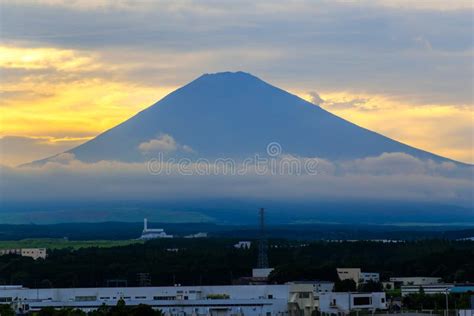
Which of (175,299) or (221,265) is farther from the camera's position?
(221,265)

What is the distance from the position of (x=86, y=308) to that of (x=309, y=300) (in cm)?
622

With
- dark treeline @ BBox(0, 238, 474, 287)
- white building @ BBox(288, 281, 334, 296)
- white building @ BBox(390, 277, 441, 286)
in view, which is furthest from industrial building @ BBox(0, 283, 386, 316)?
white building @ BBox(390, 277, 441, 286)

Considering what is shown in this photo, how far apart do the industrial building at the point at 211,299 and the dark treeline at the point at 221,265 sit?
726 cm

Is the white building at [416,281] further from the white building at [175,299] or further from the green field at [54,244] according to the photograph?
the green field at [54,244]

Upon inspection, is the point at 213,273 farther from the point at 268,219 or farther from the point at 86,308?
the point at 268,219

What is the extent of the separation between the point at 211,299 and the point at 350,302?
12.7 ft

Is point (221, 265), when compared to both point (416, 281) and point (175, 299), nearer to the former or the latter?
point (416, 281)

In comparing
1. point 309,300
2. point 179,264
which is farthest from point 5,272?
point 309,300

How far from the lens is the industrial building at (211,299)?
4600cm

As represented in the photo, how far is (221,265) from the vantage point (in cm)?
6744

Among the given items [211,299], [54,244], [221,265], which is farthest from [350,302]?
[54,244]

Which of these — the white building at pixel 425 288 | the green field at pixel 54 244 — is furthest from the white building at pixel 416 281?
the green field at pixel 54 244

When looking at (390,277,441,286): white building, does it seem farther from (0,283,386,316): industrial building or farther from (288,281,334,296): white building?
(0,283,386,316): industrial building

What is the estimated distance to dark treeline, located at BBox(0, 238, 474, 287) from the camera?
6247 centimetres
